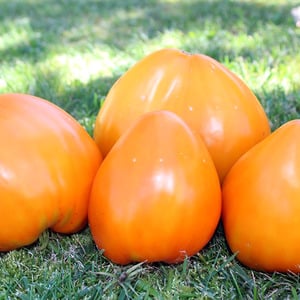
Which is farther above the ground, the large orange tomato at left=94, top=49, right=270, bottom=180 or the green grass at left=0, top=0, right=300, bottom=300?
the large orange tomato at left=94, top=49, right=270, bottom=180

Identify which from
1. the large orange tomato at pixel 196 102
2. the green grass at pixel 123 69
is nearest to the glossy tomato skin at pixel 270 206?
the green grass at pixel 123 69

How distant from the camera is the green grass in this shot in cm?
149

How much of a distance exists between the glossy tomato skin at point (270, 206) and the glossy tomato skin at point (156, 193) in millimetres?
75

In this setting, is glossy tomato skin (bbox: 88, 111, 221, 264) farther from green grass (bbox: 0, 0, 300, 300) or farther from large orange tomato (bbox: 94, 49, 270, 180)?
large orange tomato (bbox: 94, 49, 270, 180)

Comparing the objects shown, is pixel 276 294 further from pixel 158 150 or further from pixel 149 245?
pixel 158 150

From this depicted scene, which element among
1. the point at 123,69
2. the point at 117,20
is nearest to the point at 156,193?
the point at 123,69

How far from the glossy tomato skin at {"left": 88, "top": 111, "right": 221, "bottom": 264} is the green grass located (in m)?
0.07

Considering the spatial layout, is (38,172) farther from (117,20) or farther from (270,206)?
(117,20)

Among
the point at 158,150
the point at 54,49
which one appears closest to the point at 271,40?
the point at 54,49

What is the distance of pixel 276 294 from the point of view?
146cm

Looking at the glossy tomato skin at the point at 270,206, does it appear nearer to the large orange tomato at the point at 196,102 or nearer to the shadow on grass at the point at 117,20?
the large orange tomato at the point at 196,102

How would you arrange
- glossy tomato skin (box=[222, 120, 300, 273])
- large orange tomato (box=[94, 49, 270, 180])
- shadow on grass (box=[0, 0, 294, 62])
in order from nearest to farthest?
glossy tomato skin (box=[222, 120, 300, 273])
large orange tomato (box=[94, 49, 270, 180])
shadow on grass (box=[0, 0, 294, 62])

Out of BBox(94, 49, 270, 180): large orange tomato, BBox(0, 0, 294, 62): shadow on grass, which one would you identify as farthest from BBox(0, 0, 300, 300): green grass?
BBox(94, 49, 270, 180): large orange tomato

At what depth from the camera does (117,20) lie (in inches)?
182
